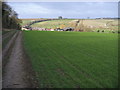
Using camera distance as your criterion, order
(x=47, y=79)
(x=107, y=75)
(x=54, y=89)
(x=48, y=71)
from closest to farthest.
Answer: (x=54, y=89) < (x=47, y=79) < (x=107, y=75) < (x=48, y=71)

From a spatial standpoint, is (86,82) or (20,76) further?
(20,76)

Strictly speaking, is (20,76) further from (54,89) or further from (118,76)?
(118,76)

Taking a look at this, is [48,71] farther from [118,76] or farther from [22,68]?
[118,76]

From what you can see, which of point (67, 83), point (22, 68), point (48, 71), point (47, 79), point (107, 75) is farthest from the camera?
point (22, 68)

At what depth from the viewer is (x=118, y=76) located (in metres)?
11.1

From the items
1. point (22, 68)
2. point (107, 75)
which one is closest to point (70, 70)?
point (107, 75)

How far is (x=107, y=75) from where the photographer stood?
11.4m

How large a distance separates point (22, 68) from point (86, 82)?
515 cm

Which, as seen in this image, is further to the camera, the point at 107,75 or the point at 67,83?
the point at 107,75

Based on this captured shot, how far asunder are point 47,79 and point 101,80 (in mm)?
2650

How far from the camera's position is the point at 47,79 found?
416 inches

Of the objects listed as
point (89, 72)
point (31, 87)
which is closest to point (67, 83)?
point (31, 87)

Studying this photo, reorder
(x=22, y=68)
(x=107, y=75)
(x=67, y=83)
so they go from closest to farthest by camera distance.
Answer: (x=67, y=83) < (x=107, y=75) < (x=22, y=68)

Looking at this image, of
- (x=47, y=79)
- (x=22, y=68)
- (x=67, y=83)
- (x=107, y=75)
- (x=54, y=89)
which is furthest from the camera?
(x=22, y=68)
